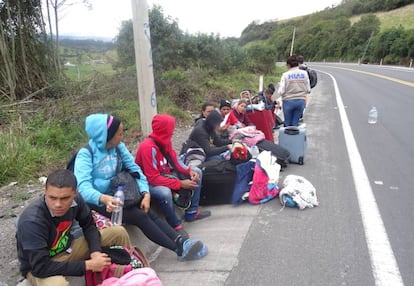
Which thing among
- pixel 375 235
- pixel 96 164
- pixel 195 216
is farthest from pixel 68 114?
pixel 375 235

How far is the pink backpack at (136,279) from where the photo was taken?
248cm

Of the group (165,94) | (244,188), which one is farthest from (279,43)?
(244,188)

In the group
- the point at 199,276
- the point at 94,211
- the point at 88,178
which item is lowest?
the point at 199,276

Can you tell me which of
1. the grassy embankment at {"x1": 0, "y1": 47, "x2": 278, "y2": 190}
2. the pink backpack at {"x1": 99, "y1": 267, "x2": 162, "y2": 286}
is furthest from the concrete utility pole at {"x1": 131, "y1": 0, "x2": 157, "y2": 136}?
the pink backpack at {"x1": 99, "y1": 267, "x2": 162, "y2": 286}

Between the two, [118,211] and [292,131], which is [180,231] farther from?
[292,131]

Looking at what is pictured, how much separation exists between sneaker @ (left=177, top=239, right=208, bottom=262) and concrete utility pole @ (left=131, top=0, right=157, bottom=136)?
318 cm

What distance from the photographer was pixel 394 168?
555 cm

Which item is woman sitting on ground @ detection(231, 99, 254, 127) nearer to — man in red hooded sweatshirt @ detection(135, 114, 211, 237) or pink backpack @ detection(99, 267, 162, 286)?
man in red hooded sweatshirt @ detection(135, 114, 211, 237)

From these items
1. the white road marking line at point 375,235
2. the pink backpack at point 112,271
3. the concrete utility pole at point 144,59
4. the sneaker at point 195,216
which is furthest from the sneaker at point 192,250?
the concrete utility pole at point 144,59

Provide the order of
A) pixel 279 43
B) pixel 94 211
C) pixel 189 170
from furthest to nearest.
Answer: pixel 279 43, pixel 189 170, pixel 94 211

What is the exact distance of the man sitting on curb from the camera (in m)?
2.32

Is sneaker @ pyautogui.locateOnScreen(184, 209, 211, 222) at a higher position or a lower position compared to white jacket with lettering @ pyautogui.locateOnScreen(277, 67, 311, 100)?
lower

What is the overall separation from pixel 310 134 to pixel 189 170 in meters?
4.81

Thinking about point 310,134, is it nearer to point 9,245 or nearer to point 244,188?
point 244,188
